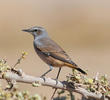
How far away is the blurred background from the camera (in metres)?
16.7

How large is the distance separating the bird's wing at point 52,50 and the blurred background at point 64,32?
7.28 meters

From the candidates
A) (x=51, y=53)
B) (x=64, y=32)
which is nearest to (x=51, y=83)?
(x=51, y=53)

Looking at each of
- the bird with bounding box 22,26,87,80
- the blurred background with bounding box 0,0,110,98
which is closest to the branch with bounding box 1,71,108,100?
the bird with bounding box 22,26,87,80

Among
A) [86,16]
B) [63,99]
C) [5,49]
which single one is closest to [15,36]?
[5,49]

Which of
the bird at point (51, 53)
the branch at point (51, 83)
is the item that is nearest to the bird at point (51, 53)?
the bird at point (51, 53)

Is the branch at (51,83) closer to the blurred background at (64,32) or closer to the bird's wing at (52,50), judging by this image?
the bird's wing at (52,50)

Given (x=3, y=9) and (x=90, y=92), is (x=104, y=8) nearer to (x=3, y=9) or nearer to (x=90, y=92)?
(x=3, y=9)

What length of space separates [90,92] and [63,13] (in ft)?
67.7

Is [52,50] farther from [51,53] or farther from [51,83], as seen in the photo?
[51,83]

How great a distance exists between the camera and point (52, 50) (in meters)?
6.86

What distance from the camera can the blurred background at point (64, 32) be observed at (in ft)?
54.7

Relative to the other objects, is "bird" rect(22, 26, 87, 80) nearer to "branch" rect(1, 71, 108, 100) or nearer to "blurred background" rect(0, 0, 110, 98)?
"branch" rect(1, 71, 108, 100)

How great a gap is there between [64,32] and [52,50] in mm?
14459

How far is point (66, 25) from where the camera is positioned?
22016mm
